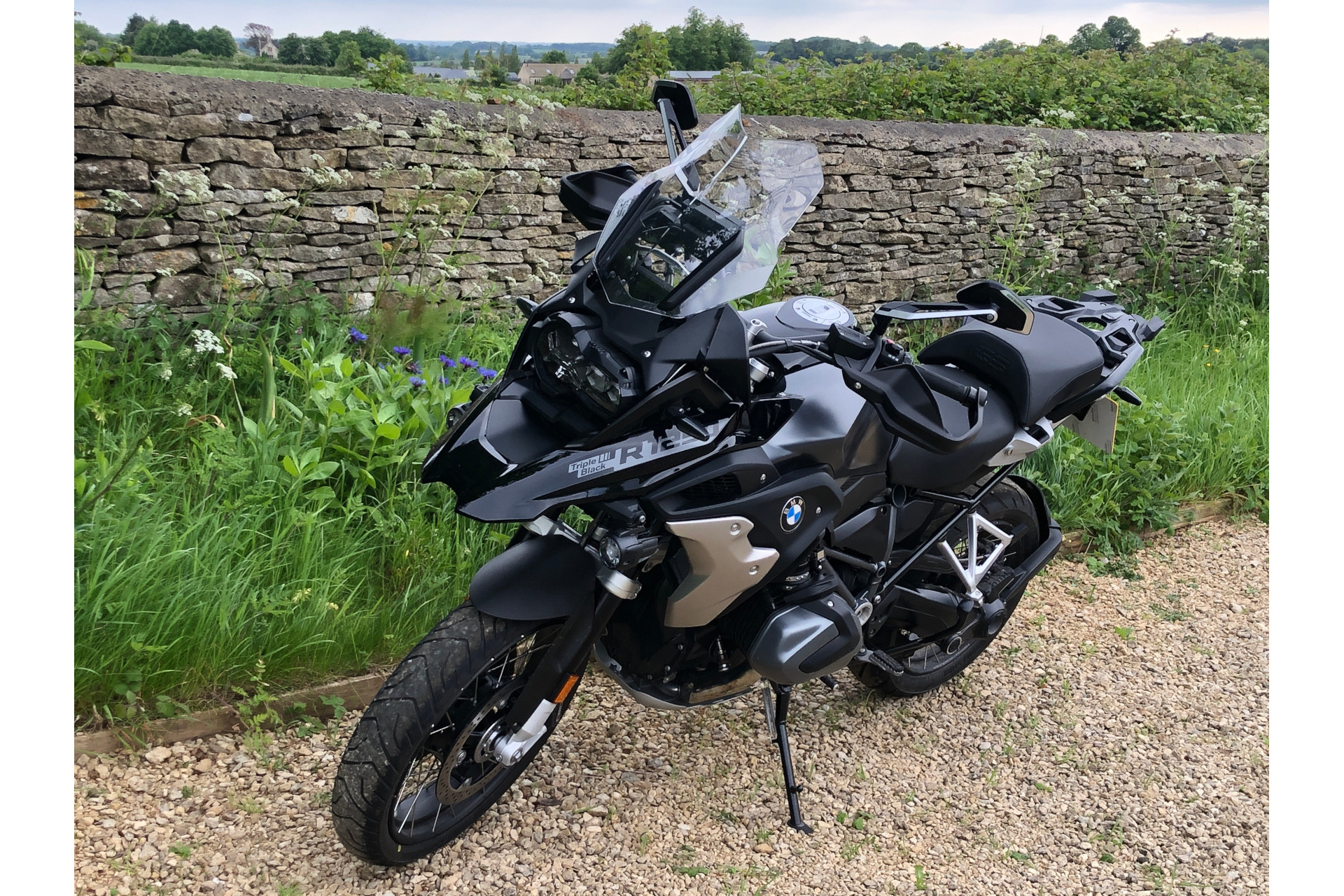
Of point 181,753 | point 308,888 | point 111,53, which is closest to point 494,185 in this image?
point 111,53

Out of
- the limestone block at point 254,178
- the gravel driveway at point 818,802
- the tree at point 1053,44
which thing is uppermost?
the tree at point 1053,44

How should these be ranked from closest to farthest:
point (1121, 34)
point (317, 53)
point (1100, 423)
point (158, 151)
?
point (1100, 423) < point (158, 151) < point (317, 53) < point (1121, 34)

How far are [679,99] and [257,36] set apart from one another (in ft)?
18.1

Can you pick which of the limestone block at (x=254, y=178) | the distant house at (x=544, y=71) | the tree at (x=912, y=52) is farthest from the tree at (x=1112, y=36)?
the limestone block at (x=254, y=178)

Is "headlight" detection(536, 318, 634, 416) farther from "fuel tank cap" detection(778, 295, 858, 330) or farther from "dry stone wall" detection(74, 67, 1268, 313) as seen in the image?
"dry stone wall" detection(74, 67, 1268, 313)

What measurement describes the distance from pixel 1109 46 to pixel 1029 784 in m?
9.38

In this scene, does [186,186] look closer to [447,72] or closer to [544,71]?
[447,72]

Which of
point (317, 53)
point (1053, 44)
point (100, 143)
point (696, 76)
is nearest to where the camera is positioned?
point (100, 143)

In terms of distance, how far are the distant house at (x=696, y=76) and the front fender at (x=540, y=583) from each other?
547 centimetres

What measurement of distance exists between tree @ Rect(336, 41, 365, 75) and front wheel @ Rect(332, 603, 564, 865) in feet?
15.9

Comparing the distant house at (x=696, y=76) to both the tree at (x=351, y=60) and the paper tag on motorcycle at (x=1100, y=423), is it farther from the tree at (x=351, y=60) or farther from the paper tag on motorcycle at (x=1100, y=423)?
the paper tag on motorcycle at (x=1100, y=423)

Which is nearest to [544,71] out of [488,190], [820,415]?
[488,190]

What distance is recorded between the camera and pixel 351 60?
6074 mm

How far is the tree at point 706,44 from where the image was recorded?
7.74 meters
